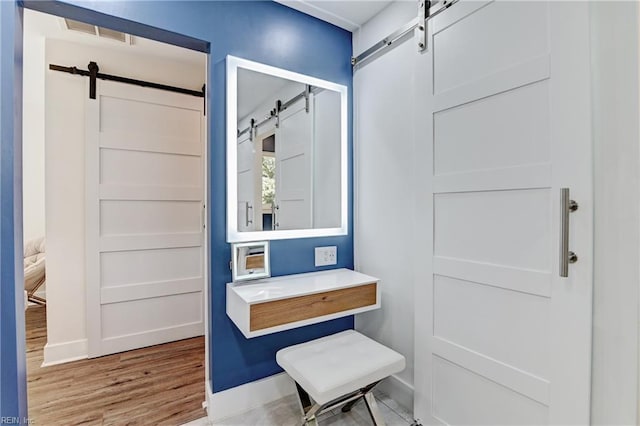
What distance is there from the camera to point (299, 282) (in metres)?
1.82

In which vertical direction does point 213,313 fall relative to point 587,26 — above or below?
below

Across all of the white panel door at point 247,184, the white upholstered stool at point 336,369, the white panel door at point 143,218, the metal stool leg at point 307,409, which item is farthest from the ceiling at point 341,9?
the metal stool leg at point 307,409

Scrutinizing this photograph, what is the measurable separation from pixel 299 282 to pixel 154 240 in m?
1.63

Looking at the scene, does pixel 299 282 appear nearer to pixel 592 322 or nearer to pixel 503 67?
pixel 592 322

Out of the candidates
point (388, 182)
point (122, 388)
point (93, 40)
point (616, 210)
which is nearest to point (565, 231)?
point (616, 210)

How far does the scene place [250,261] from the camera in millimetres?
→ 1781

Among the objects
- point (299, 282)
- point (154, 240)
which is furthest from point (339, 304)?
point (154, 240)

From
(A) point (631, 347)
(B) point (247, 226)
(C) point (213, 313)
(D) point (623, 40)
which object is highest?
(D) point (623, 40)

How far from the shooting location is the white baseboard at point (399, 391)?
179cm

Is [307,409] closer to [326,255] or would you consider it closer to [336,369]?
[336,369]

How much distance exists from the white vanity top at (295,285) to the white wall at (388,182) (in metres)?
0.21

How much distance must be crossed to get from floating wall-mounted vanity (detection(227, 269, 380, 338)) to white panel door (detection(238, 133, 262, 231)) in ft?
1.19

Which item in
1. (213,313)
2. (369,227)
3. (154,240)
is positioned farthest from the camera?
(154,240)

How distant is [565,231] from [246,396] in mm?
1795
